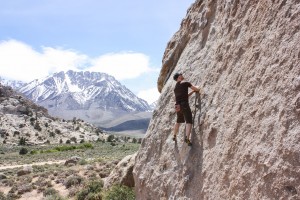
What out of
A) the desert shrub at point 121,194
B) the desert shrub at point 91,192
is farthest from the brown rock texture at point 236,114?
the desert shrub at point 91,192

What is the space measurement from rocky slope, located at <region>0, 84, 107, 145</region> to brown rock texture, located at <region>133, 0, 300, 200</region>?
8236cm

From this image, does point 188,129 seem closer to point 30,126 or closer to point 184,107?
point 184,107

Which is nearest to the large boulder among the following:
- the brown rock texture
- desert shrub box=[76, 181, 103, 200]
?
desert shrub box=[76, 181, 103, 200]

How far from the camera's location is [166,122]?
11.9 metres

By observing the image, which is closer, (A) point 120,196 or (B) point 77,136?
(A) point 120,196

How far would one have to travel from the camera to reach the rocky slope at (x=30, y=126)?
302 ft

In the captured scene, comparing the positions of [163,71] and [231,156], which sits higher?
[163,71]

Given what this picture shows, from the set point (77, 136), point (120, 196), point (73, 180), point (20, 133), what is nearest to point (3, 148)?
point (20, 133)

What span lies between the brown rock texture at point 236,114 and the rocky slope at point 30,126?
82359 millimetres

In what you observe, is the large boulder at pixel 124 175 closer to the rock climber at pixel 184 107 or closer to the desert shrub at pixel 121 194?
the desert shrub at pixel 121 194

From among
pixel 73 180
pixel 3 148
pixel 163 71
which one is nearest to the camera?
pixel 163 71

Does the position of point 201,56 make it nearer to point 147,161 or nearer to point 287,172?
point 147,161

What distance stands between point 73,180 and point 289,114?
24352mm

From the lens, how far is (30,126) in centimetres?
9919
